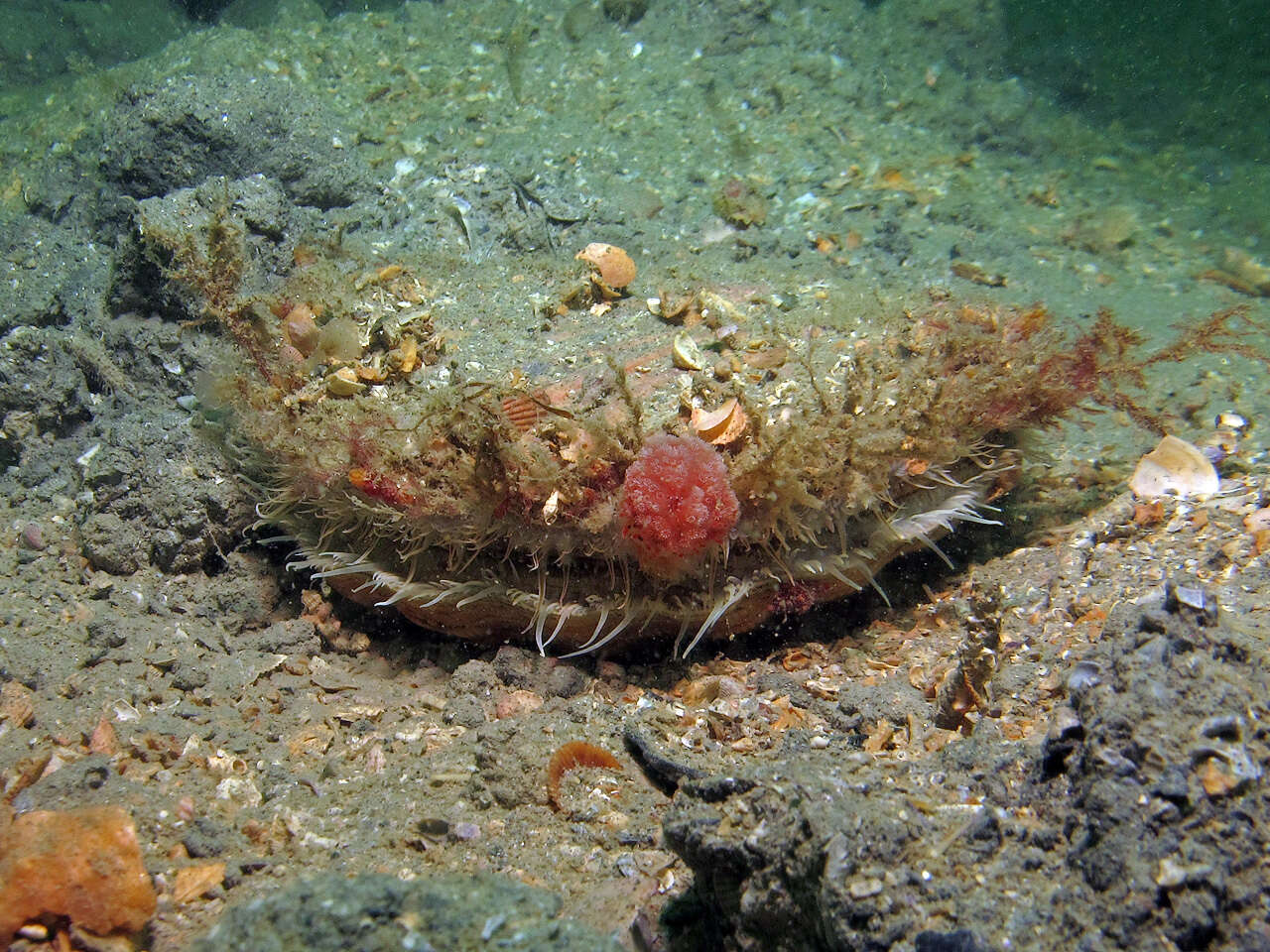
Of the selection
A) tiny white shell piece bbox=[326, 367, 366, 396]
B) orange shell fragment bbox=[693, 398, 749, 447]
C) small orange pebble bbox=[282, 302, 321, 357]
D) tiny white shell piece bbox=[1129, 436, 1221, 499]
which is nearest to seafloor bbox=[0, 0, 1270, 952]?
tiny white shell piece bbox=[1129, 436, 1221, 499]

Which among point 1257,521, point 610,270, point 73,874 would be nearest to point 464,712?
point 73,874

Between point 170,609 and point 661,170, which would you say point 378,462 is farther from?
point 661,170

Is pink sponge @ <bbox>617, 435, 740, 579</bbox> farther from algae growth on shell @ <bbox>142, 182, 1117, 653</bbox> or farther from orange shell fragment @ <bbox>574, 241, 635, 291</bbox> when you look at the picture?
orange shell fragment @ <bbox>574, 241, 635, 291</bbox>

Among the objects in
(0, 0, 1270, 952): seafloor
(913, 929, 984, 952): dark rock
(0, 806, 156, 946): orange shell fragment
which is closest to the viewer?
(913, 929, 984, 952): dark rock

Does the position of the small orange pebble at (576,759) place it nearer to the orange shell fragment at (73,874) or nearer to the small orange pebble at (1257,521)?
the orange shell fragment at (73,874)

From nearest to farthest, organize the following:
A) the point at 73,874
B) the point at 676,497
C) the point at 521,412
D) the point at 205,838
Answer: the point at 73,874 < the point at 205,838 < the point at 676,497 < the point at 521,412

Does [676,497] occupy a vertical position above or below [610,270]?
below

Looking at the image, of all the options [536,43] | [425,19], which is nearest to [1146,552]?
[536,43]

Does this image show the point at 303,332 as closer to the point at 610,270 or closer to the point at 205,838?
the point at 610,270
